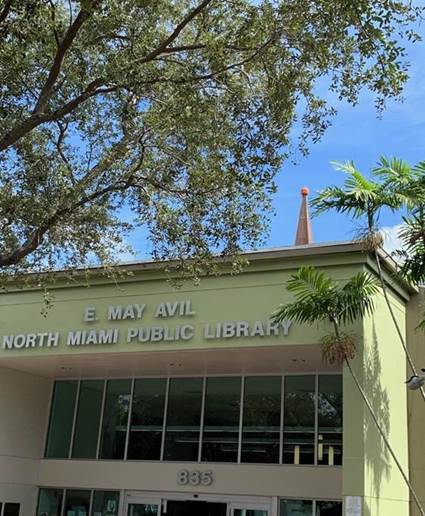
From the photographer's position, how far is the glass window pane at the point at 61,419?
19031 millimetres

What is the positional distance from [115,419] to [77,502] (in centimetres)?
222

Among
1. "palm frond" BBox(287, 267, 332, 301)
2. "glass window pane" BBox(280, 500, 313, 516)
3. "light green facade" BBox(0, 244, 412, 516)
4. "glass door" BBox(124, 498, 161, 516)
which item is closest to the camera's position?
"palm frond" BBox(287, 267, 332, 301)

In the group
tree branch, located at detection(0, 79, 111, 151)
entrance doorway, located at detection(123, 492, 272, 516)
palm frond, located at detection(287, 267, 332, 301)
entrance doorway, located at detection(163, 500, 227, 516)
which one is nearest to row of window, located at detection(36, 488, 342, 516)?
entrance doorway, located at detection(123, 492, 272, 516)

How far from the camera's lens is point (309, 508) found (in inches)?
617

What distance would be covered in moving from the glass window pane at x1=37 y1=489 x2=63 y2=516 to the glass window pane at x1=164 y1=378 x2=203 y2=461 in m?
3.22

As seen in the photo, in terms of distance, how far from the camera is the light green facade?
13625 millimetres

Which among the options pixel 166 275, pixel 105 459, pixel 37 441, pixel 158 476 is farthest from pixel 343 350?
pixel 37 441

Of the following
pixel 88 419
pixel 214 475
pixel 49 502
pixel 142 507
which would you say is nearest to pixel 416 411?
pixel 214 475

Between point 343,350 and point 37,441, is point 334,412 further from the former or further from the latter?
point 37,441

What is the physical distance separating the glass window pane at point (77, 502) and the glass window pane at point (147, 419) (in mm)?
1533

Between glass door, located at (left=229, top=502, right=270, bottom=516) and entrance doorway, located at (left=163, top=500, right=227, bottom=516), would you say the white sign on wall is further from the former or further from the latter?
entrance doorway, located at (left=163, top=500, right=227, bottom=516)

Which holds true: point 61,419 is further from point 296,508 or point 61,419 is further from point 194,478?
point 296,508

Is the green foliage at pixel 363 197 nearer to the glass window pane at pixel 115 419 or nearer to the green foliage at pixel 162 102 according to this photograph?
the green foliage at pixel 162 102

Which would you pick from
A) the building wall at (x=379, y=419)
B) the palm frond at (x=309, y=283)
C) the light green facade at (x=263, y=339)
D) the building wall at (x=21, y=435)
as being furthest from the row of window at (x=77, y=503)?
the palm frond at (x=309, y=283)
